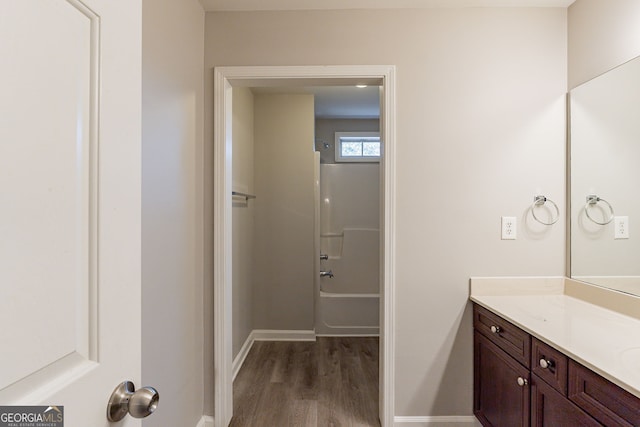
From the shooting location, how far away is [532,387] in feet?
4.67

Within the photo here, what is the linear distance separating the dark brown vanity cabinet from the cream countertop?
0.14ft

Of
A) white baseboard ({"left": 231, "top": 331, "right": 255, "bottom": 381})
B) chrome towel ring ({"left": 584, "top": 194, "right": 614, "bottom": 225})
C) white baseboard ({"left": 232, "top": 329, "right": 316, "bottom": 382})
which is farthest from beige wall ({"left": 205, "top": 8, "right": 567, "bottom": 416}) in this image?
white baseboard ({"left": 232, "top": 329, "right": 316, "bottom": 382})

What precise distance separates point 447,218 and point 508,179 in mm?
420

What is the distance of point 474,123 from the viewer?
200 centimetres

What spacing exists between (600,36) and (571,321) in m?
1.46

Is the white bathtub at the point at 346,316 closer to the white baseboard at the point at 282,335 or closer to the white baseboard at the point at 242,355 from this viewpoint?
the white baseboard at the point at 282,335

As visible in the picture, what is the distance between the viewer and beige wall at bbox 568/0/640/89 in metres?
1.61

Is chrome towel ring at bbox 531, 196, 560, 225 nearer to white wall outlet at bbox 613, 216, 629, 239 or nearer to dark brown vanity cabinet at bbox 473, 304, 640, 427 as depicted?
white wall outlet at bbox 613, 216, 629, 239

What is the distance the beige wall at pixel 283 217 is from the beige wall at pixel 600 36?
2.16 meters

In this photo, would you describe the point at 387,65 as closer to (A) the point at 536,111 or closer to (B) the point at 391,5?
(B) the point at 391,5
